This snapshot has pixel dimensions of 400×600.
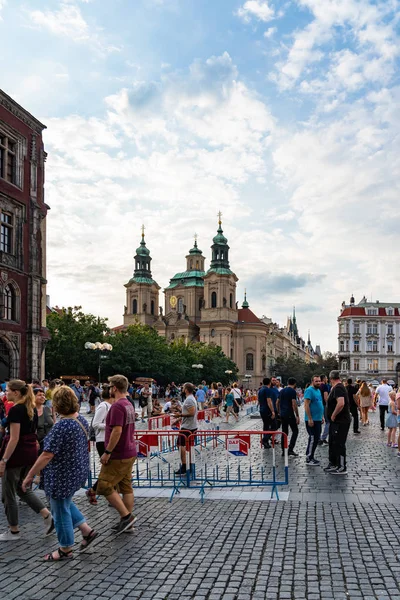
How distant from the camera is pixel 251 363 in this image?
118 meters

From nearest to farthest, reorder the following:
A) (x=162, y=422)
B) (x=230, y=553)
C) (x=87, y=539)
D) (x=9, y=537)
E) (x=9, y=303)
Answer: (x=230, y=553) → (x=87, y=539) → (x=9, y=537) → (x=162, y=422) → (x=9, y=303)

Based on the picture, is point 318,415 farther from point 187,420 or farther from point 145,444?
point 145,444

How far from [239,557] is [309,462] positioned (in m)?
6.84

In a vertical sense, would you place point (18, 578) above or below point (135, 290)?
below

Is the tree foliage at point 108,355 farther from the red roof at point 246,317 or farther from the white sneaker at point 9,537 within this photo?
the white sneaker at point 9,537

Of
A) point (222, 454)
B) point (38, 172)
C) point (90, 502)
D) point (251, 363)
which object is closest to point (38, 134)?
point (38, 172)

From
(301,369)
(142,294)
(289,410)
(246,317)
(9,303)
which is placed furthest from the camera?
(301,369)

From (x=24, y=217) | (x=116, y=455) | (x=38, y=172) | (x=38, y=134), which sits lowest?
(x=116, y=455)

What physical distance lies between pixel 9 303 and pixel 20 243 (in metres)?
3.03

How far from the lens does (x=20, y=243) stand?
30.6 metres

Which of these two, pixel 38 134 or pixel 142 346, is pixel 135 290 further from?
pixel 38 134

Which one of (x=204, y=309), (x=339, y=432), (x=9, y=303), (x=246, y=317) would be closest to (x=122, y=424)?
(x=339, y=432)

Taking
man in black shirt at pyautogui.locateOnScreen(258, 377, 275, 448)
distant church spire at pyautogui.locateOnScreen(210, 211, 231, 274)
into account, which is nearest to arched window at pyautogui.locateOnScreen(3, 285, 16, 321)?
man in black shirt at pyautogui.locateOnScreen(258, 377, 275, 448)

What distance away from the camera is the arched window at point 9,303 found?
29.5m
